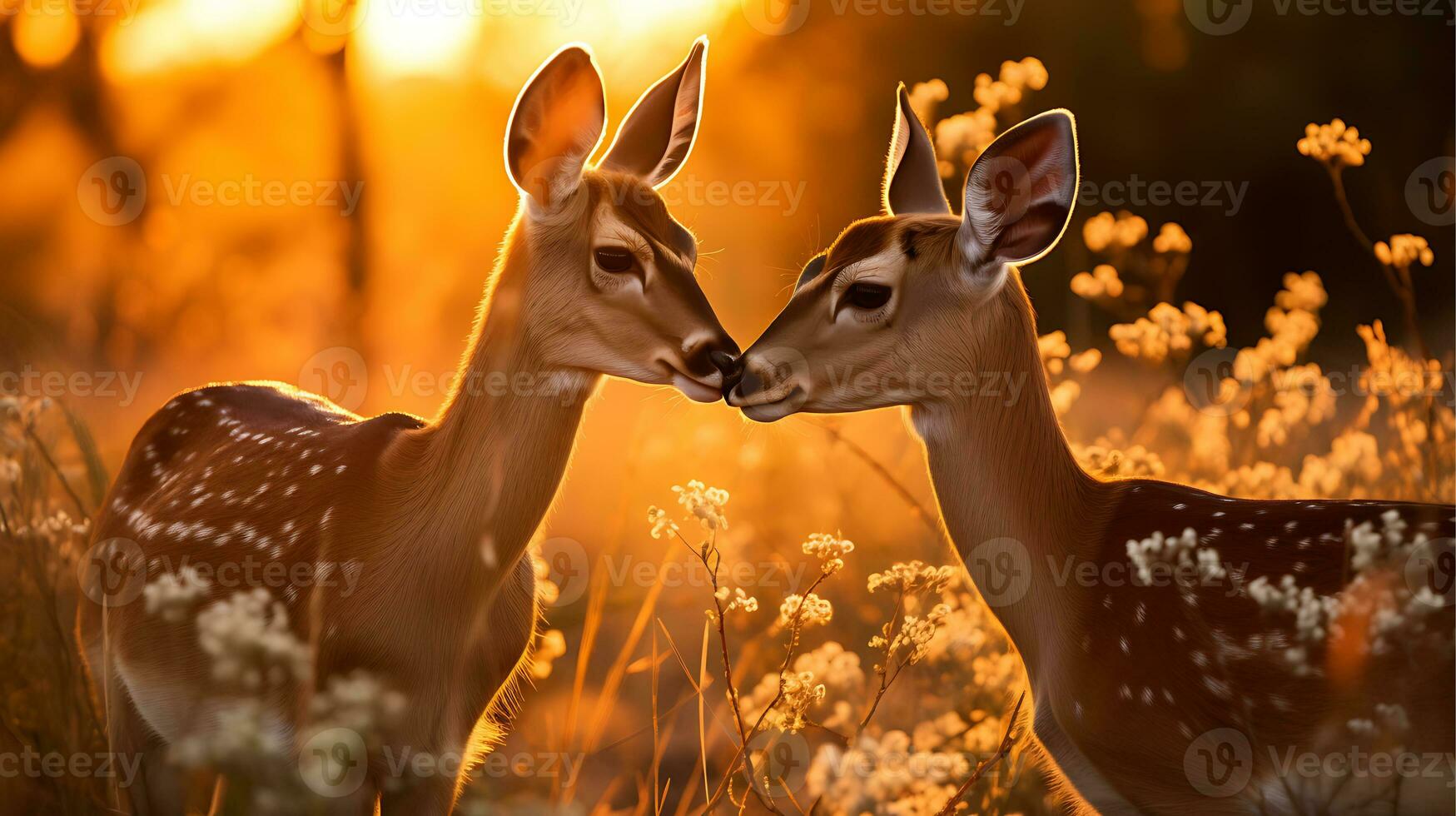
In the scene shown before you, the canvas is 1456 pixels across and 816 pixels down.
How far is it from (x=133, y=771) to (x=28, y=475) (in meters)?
1.27

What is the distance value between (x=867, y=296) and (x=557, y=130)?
1.12 metres

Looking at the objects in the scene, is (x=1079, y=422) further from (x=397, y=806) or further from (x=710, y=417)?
(x=397, y=806)

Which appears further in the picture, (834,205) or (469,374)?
(834,205)

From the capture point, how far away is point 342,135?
10.7 m

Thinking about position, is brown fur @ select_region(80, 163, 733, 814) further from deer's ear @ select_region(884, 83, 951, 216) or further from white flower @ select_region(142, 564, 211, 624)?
deer's ear @ select_region(884, 83, 951, 216)

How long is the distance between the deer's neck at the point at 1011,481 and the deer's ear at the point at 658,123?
129 centimetres

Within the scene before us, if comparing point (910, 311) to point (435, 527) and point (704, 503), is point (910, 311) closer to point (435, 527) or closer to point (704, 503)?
point (704, 503)

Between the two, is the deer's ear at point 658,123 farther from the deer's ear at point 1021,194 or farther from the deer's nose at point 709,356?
the deer's ear at point 1021,194

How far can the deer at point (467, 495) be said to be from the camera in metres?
4.21

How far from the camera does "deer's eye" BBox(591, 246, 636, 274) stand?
14.6 feet

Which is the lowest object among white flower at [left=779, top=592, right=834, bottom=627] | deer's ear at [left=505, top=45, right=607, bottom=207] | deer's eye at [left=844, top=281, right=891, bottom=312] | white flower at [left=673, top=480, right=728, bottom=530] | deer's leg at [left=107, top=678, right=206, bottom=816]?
deer's leg at [left=107, top=678, right=206, bottom=816]

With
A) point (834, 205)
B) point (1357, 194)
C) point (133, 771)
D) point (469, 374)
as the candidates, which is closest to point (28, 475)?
point (133, 771)

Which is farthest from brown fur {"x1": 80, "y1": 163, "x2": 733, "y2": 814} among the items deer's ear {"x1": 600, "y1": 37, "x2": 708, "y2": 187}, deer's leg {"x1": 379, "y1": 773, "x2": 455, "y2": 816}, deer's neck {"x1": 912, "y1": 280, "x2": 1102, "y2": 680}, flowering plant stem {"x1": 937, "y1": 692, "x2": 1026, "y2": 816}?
flowering plant stem {"x1": 937, "y1": 692, "x2": 1026, "y2": 816}

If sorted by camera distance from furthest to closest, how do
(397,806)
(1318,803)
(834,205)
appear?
(834,205), (397,806), (1318,803)
